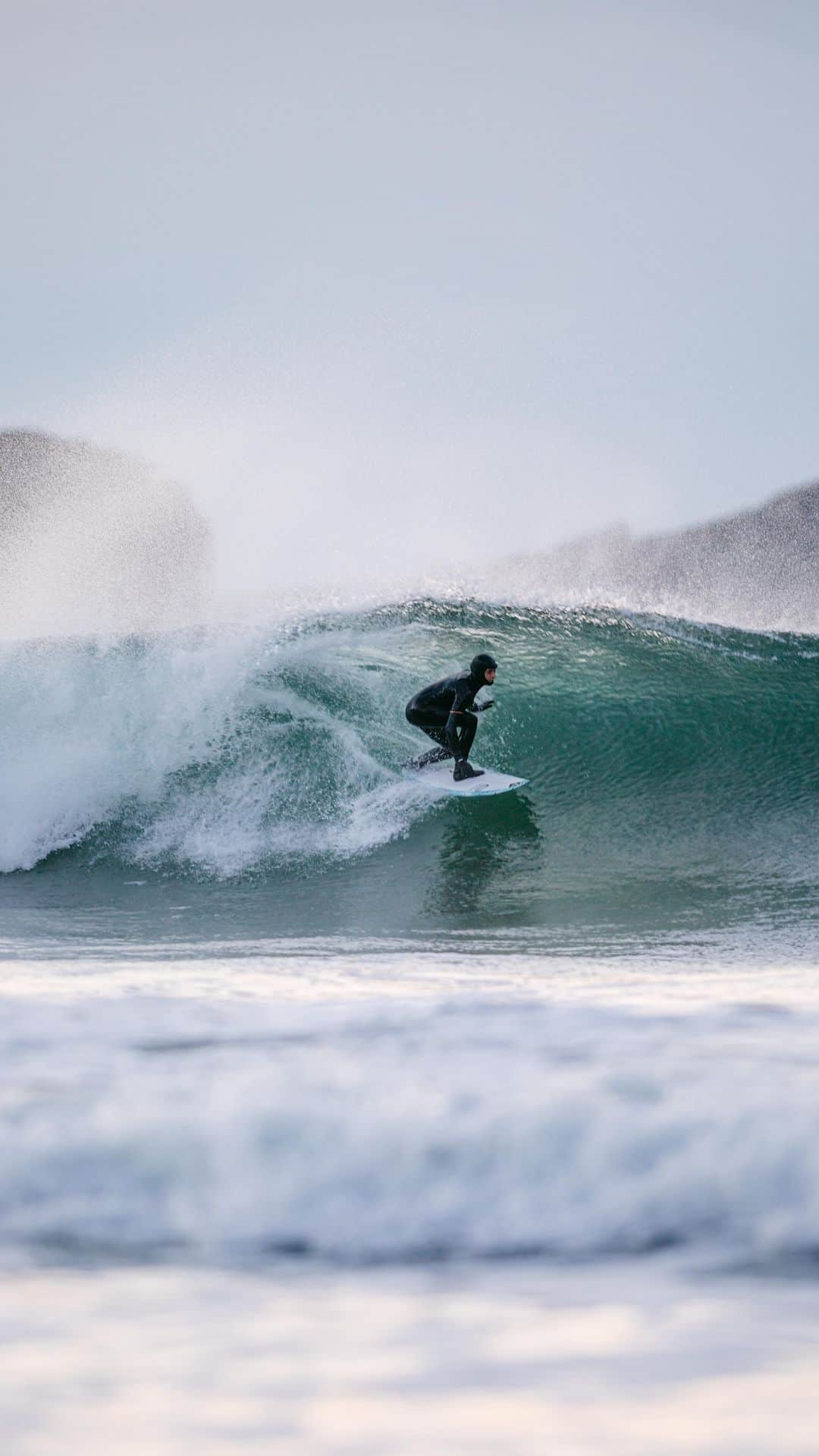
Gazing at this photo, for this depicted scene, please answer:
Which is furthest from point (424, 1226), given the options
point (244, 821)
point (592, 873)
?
point (244, 821)

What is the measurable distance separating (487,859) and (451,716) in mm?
923

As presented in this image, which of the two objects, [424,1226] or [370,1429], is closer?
[370,1429]

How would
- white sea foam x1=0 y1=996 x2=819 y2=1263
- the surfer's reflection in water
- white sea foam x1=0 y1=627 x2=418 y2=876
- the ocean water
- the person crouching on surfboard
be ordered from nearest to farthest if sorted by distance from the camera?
the ocean water
white sea foam x1=0 y1=996 x2=819 y2=1263
the surfer's reflection in water
the person crouching on surfboard
white sea foam x1=0 y1=627 x2=418 y2=876

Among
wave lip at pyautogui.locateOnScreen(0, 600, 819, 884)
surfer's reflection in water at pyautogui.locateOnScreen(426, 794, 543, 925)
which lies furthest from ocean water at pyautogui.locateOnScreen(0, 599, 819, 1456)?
wave lip at pyautogui.locateOnScreen(0, 600, 819, 884)

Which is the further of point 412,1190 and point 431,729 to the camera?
point 431,729

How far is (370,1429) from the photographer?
138cm

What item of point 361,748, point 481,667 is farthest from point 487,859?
point 361,748

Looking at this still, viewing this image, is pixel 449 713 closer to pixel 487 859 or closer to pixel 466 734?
pixel 466 734

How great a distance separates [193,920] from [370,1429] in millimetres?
4723

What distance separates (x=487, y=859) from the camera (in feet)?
23.3

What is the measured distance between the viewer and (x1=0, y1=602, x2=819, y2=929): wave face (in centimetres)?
688

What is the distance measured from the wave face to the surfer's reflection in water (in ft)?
0.05

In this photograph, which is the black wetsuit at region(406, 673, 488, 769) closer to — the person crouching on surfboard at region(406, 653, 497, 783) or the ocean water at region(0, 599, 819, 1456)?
the person crouching on surfboard at region(406, 653, 497, 783)

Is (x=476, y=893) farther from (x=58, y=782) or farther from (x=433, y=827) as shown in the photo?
(x=58, y=782)
